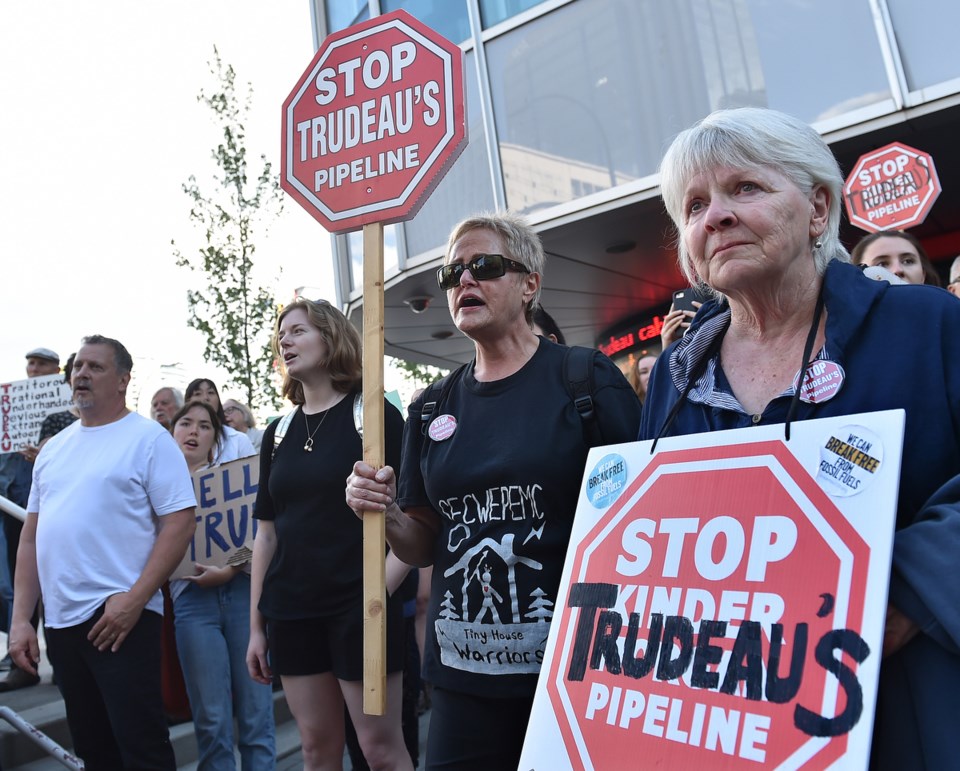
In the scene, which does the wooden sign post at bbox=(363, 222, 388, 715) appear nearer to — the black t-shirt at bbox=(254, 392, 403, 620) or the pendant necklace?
the black t-shirt at bbox=(254, 392, 403, 620)

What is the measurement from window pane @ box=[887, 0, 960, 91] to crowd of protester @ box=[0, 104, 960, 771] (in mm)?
3109

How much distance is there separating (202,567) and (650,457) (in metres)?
2.94

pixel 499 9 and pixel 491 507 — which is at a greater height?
pixel 499 9

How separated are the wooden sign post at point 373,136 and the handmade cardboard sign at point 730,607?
0.80 meters

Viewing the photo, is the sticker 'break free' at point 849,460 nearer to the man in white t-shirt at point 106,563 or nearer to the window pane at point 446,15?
the man in white t-shirt at point 106,563

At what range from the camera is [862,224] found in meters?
5.38

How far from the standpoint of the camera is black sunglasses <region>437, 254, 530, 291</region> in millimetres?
2264

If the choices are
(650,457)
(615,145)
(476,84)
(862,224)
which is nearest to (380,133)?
(650,457)

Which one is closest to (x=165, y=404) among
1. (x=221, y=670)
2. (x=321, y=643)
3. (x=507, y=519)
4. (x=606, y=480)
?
(x=221, y=670)

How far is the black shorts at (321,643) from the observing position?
2.67 m

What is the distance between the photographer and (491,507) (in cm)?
199

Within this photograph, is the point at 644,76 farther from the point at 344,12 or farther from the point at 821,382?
the point at 821,382

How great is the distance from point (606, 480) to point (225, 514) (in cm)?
304

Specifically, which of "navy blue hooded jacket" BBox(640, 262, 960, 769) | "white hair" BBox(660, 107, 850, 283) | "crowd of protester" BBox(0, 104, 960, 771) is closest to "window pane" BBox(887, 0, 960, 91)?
"crowd of protester" BBox(0, 104, 960, 771)
